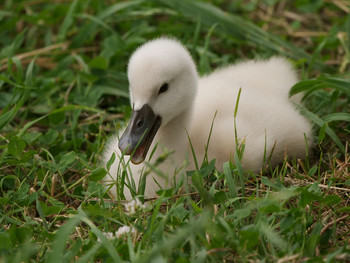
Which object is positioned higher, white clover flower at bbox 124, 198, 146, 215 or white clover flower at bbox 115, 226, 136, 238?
white clover flower at bbox 124, 198, 146, 215

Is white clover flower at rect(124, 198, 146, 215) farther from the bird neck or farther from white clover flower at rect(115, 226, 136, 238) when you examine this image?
the bird neck

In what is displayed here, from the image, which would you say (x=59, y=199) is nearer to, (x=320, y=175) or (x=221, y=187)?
(x=221, y=187)

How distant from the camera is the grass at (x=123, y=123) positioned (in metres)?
2.21

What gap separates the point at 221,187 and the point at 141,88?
2.03ft

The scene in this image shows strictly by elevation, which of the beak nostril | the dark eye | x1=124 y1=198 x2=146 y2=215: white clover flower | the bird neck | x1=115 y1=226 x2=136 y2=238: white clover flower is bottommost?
x1=115 y1=226 x2=136 y2=238: white clover flower

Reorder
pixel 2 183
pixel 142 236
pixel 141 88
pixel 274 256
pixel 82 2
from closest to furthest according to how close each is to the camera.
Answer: pixel 274 256
pixel 142 236
pixel 141 88
pixel 2 183
pixel 82 2

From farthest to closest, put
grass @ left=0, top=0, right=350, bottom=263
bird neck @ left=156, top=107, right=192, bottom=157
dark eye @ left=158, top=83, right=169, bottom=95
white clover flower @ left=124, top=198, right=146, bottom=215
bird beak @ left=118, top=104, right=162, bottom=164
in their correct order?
bird neck @ left=156, top=107, right=192, bottom=157 < dark eye @ left=158, top=83, right=169, bottom=95 < bird beak @ left=118, top=104, right=162, bottom=164 < white clover flower @ left=124, top=198, right=146, bottom=215 < grass @ left=0, top=0, right=350, bottom=263

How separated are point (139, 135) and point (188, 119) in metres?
0.36

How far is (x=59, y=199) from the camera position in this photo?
9.50 feet

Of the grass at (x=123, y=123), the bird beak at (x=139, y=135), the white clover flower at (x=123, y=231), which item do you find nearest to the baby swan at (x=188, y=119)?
the bird beak at (x=139, y=135)

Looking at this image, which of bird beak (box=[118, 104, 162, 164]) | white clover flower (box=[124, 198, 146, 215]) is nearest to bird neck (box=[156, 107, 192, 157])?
bird beak (box=[118, 104, 162, 164])

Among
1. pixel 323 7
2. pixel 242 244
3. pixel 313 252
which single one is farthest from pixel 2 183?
pixel 323 7

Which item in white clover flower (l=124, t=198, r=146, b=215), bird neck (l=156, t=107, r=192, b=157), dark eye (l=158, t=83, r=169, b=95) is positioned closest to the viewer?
white clover flower (l=124, t=198, r=146, b=215)

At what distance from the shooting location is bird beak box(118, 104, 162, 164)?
8.66 ft
